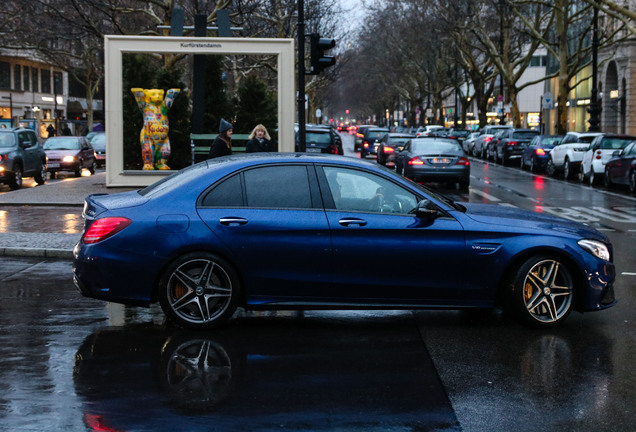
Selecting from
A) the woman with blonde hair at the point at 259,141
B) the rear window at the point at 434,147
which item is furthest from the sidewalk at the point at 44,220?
the rear window at the point at 434,147

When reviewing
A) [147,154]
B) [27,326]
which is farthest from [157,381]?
[147,154]

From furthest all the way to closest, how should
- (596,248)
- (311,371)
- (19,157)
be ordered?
(19,157), (596,248), (311,371)

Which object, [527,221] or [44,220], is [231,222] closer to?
[527,221]

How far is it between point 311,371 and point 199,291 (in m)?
1.60

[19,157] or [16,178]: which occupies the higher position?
[19,157]

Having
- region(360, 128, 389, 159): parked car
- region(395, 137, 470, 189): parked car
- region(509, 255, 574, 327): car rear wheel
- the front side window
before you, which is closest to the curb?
the front side window

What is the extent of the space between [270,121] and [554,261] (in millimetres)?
21877

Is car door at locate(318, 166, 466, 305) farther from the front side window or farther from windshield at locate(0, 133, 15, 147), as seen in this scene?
windshield at locate(0, 133, 15, 147)

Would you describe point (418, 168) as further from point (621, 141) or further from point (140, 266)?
point (140, 266)

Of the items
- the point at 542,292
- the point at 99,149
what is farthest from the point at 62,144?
the point at 542,292

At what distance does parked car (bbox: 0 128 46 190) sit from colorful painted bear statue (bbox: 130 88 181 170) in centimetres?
419

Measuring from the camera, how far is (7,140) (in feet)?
88.0

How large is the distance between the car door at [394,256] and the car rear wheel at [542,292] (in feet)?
1.61

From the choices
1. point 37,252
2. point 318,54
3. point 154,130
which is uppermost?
point 318,54
